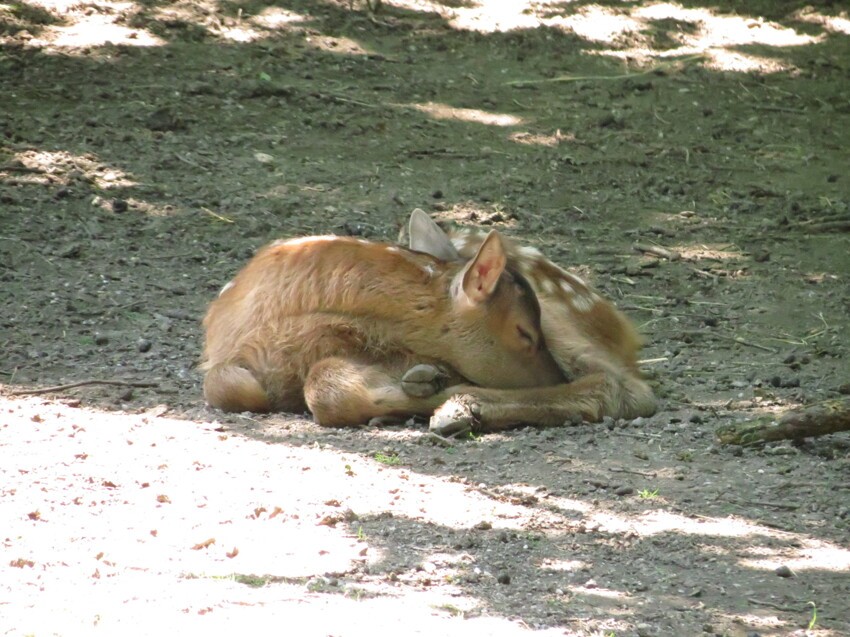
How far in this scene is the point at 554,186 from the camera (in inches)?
381

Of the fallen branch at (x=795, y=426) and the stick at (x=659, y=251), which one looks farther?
the stick at (x=659, y=251)

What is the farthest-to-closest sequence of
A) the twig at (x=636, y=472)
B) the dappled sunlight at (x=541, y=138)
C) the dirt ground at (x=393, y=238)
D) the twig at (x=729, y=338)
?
the dappled sunlight at (x=541, y=138), the twig at (x=729, y=338), the twig at (x=636, y=472), the dirt ground at (x=393, y=238)

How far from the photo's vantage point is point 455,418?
18.7 feet

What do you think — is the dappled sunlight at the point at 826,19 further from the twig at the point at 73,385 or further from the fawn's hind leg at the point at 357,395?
the twig at the point at 73,385

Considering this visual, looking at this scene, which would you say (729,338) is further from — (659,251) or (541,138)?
(541,138)

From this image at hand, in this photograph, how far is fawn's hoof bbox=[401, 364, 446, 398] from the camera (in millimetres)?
5879

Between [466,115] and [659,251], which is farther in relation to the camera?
[466,115]

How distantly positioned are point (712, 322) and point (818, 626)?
150 inches

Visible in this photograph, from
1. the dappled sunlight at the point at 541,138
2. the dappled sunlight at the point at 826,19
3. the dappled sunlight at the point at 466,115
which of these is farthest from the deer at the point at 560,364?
the dappled sunlight at the point at 826,19

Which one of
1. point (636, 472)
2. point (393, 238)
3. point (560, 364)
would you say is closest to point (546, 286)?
point (560, 364)

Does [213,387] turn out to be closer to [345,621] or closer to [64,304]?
[64,304]

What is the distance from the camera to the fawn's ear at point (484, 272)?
593 cm

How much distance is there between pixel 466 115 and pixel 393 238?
2.44 meters

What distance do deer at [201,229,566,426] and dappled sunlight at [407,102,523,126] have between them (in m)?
4.54
